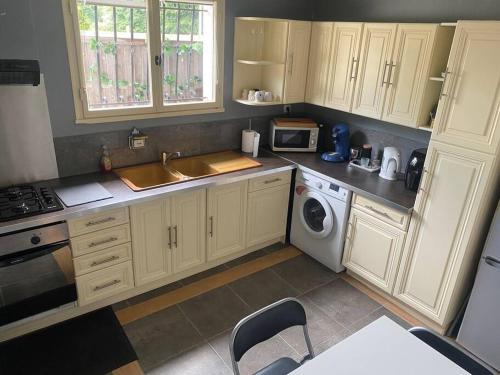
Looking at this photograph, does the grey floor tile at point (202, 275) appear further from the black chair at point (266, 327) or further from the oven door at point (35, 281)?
the black chair at point (266, 327)

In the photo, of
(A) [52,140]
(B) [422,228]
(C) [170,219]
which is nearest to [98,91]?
(A) [52,140]

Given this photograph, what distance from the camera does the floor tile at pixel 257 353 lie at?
236 cm

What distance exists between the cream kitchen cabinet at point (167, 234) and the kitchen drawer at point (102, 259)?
63mm

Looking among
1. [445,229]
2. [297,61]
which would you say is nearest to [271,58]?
[297,61]

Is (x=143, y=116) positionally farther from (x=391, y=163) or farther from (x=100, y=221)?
(x=391, y=163)

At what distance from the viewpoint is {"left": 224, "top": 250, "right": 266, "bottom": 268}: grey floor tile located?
11.0 feet

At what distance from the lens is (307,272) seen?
10.8 ft

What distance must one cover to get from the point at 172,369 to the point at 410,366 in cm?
140

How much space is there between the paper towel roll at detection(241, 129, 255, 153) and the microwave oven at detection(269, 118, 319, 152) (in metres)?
0.21

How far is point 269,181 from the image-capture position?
3.25 metres

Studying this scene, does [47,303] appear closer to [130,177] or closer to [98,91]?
[130,177]

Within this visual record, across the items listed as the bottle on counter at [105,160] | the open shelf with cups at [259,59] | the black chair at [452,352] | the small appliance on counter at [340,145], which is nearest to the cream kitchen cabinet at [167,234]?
the bottle on counter at [105,160]

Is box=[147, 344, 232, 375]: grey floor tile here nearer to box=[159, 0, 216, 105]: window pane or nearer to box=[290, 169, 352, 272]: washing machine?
box=[290, 169, 352, 272]: washing machine

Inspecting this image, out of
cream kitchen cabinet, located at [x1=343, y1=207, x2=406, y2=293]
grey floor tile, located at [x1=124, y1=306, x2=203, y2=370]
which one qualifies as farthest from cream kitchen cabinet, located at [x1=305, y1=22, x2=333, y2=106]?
grey floor tile, located at [x1=124, y1=306, x2=203, y2=370]
